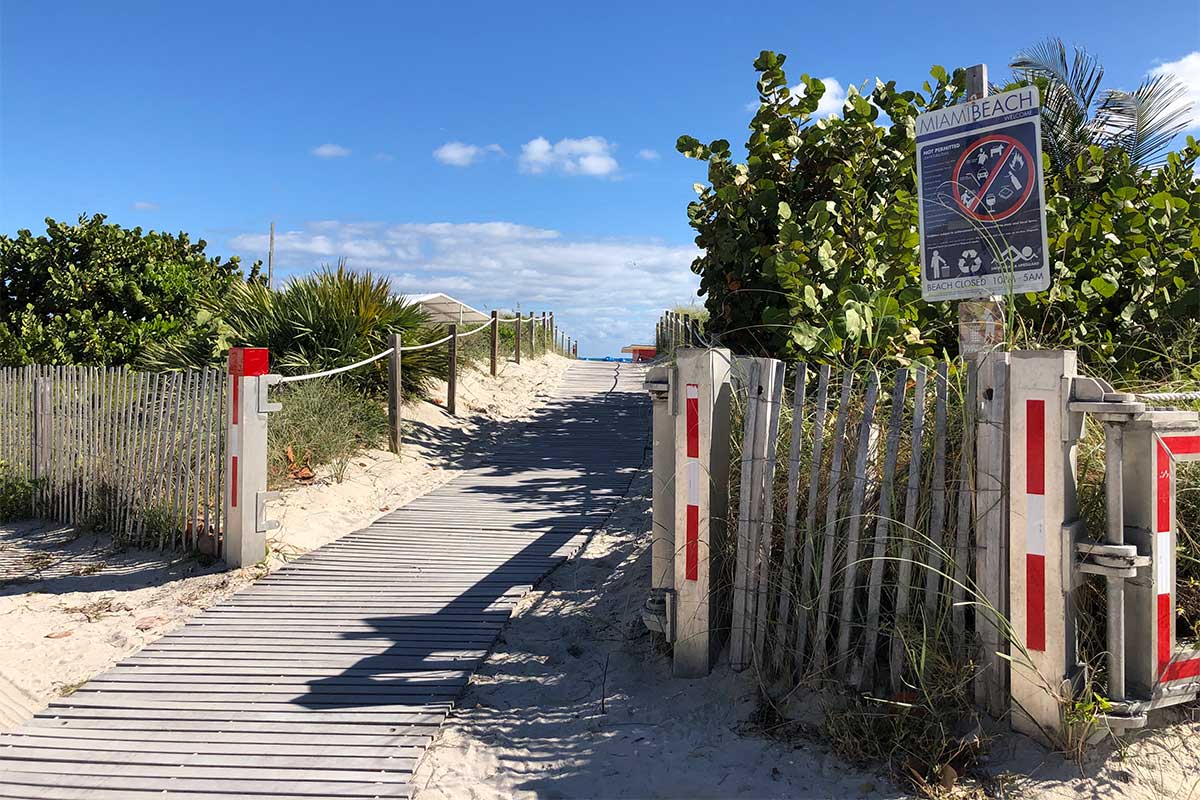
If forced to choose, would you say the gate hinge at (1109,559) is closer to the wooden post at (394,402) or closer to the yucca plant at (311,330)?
the wooden post at (394,402)

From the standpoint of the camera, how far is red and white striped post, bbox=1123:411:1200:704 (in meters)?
3.29

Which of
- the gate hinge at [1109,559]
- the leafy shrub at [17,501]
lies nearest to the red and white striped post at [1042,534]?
the gate hinge at [1109,559]

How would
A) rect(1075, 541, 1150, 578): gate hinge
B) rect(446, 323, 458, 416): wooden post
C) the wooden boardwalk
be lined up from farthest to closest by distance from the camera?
rect(446, 323, 458, 416): wooden post
the wooden boardwalk
rect(1075, 541, 1150, 578): gate hinge

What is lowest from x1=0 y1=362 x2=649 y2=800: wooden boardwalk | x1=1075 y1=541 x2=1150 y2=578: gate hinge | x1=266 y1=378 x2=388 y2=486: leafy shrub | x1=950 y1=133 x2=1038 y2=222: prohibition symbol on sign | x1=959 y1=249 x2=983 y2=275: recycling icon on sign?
x1=0 y1=362 x2=649 y2=800: wooden boardwalk

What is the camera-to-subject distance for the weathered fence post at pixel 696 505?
4.16m

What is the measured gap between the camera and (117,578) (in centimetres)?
661

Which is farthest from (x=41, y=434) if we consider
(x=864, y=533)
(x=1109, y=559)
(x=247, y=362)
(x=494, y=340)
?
(x=494, y=340)

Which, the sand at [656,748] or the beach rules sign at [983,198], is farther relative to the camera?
the beach rules sign at [983,198]

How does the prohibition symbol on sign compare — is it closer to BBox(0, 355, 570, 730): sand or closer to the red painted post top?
the red painted post top

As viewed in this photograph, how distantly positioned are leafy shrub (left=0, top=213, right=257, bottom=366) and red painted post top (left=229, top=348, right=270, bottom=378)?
7.97 meters

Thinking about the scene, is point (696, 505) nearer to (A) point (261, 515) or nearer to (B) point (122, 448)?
(A) point (261, 515)

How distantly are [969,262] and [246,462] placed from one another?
514 centimetres

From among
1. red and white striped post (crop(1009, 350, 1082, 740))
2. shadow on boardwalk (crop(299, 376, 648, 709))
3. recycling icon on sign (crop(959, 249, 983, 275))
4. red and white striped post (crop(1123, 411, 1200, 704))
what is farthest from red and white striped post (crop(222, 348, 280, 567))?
red and white striped post (crop(1123, 411, 1200, 704))

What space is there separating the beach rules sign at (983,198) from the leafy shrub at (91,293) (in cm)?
1251
